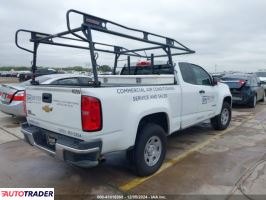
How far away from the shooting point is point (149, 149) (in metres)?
3.97

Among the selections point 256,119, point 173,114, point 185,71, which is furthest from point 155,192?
point 256,119

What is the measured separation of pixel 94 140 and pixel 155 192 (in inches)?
45.6

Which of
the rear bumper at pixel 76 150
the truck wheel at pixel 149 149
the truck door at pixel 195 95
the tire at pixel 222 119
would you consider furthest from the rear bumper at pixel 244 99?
the rear bumper at pixel 76 150

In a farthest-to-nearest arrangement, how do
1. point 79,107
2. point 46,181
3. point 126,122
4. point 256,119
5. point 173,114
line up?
point 256,119, point 173,114, point 46,181, point 126,122, point 79,107

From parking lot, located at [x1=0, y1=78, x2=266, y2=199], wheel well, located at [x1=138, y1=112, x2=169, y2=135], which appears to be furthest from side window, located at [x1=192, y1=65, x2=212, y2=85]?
wheel well, located at [x1=138, y1=112, x2=169, y2=135]

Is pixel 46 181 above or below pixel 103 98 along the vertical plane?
below

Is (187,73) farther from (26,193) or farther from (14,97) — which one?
(14,97)

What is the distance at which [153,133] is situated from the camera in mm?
3869

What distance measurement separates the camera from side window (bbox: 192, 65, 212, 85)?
553cm

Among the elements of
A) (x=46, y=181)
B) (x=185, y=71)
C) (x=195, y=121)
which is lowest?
(x=46, y=181)

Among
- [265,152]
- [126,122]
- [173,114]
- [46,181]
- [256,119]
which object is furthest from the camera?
[256,119]

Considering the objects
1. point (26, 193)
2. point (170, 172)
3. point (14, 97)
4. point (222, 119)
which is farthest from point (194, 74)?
point (14, 97)

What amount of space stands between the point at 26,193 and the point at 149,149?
1903 mm

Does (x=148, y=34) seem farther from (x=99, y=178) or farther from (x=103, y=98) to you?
(x=99, y=178)
